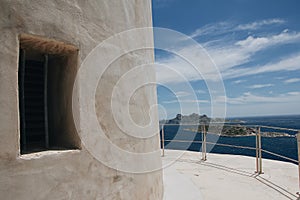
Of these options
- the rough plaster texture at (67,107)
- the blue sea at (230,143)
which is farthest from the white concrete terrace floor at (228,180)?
the rough plaster texture at (67,107)

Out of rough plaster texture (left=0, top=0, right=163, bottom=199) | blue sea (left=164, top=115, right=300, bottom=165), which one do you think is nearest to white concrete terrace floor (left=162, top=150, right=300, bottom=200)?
blue sea (left=164, top=115, right=300, bottom=165)

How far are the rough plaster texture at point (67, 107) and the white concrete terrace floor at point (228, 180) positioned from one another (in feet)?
5.25

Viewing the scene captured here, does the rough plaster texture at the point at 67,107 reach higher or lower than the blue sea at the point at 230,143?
higher

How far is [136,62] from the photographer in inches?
115

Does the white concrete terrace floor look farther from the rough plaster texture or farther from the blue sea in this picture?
the rough plaster texture

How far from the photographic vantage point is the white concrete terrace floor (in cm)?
407

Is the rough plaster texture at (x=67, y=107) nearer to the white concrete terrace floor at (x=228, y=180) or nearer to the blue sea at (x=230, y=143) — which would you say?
the white concrete terrace floor at (x=228, y=180)

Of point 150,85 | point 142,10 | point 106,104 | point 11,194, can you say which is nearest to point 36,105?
point 106,104

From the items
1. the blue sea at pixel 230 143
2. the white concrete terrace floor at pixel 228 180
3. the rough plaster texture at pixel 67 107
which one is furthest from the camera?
the blue sea at pixel 230 143

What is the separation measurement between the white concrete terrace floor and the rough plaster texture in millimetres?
1600

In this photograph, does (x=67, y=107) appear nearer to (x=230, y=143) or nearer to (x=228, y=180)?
(x=228, y=180)

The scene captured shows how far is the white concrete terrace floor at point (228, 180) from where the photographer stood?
407 centimetres

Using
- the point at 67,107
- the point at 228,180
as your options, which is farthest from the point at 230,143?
the point at 67,107

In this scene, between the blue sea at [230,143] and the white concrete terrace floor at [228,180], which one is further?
the blue sea at [230,143]
